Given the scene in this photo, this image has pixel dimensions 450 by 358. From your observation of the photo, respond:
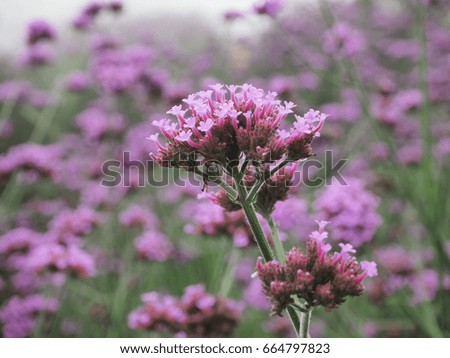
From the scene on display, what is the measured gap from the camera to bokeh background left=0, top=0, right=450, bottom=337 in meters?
1.68

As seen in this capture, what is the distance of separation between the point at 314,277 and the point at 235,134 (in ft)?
0.99

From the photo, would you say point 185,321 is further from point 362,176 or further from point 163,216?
point 362,176

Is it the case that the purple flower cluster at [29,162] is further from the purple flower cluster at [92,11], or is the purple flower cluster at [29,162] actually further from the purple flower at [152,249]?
the purple flower cluster at [92,11]

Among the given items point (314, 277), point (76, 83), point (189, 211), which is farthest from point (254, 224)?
point (76, 83)

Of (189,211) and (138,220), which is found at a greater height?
(189,211)

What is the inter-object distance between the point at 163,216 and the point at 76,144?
63.4 inches

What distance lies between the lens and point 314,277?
2.89ft

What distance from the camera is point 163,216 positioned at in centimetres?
301

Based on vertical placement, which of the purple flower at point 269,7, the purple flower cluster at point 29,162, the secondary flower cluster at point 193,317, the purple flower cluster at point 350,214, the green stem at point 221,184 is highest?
the purple flower at point 269,7

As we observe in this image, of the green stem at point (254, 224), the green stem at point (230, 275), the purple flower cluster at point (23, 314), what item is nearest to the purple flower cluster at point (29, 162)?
the purple flower cluster at point (23, 314)

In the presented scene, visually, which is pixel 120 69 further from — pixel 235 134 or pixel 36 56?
pixel 235 134

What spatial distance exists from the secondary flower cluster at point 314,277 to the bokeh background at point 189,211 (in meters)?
0.21

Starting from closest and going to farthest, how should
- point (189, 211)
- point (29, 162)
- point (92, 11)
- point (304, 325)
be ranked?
point (304, 325)
point (29, 162)
point (92, 11)
point (189, 211)

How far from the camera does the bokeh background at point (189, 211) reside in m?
1.68
